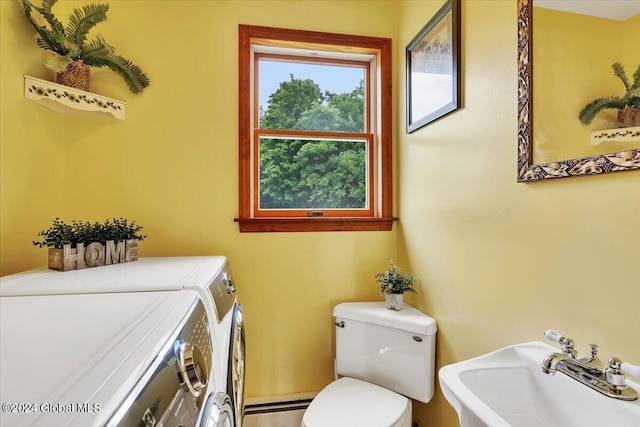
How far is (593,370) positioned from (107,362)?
38.4 inches

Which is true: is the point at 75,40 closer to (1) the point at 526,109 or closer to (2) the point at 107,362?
(2) the point at 107,362

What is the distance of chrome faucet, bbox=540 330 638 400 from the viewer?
0.67 m

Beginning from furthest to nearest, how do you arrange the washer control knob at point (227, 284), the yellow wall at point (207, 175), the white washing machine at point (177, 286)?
the yellow wall at point (207, 175)
the washer control knob at point (227, 284)
the white washing machine at point (177, 286)

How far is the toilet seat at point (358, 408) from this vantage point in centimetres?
121

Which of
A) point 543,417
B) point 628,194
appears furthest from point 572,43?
point 543,417

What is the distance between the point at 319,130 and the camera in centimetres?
190

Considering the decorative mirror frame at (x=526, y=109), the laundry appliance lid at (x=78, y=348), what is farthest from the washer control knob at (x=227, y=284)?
the decorative mirror frame at (x=526, y=109)

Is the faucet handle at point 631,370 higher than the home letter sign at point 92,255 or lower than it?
lower

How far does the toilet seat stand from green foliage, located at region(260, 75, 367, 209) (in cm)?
97

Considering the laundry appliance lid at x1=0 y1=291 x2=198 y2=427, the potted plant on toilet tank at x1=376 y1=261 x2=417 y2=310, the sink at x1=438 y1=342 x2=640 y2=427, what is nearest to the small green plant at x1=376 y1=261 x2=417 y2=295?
the potted plant on toilet tank at x1=376 y1=261 x2=417 y2=310

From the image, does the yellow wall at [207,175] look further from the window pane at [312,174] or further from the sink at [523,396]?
the sink at [523,396]

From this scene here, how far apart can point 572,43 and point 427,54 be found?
79 centimetres

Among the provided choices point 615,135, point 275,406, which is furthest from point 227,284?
point 615,135

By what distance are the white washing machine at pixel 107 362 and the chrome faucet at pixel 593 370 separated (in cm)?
80
